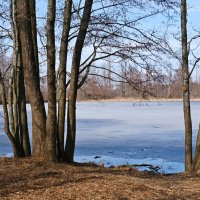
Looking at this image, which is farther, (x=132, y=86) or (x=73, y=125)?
(x=132, y=86)

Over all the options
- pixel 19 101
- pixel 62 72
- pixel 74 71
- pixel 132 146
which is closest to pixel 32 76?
pixel 62 72

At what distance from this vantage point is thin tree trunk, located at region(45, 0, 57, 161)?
28.7ft

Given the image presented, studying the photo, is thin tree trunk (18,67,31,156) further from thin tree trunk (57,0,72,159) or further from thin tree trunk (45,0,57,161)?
thin tree trunk (45,0,57,161)

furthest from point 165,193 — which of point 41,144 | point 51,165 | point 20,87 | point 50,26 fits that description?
point 20,87

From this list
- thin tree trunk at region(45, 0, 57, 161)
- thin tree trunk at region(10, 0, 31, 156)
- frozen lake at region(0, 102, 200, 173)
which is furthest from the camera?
frozen lake at region(0, 102, 200, 173)

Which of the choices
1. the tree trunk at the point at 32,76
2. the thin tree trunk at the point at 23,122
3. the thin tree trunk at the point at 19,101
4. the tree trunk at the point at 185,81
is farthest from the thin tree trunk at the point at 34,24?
the tree trunk at the point at 185,81

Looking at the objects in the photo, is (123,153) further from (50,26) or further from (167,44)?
(50,26)

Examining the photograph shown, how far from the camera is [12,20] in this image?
1031 cm

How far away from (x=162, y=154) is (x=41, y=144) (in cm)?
594

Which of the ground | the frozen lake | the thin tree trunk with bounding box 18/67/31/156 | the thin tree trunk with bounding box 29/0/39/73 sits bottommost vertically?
the frozen lake

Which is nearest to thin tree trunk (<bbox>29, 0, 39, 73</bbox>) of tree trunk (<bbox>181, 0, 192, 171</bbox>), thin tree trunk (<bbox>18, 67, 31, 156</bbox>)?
thin tree trunk (<bbox>18, 67, 31, 156</bbox>)

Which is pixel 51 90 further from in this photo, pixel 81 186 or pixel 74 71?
pixel 81 186

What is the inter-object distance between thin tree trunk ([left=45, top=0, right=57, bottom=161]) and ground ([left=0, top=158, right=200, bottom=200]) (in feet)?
3.50

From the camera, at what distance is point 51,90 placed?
883 cm
